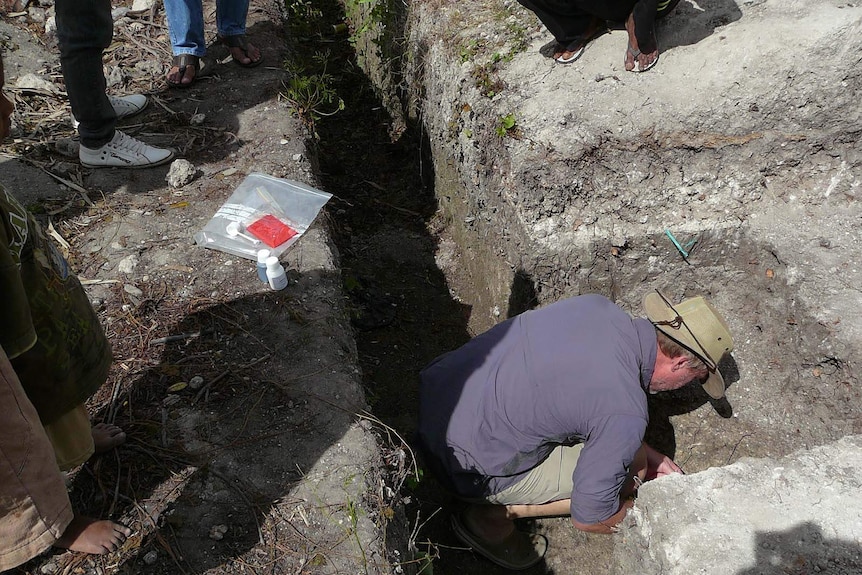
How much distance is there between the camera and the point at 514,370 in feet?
8.73

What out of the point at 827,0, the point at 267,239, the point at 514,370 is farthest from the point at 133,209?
the point at 827,0

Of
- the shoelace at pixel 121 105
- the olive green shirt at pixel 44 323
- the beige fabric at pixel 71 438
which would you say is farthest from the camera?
the shoelace at pixel 121 105

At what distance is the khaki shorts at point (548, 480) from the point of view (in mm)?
3023

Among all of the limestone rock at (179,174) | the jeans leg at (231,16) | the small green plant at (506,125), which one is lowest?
the limestone rock at (179,174)

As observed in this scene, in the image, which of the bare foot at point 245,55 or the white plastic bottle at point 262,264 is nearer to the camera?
the white plastic bottle at point 262,264

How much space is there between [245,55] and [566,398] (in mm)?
3629

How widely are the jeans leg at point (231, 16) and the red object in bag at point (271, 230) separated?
198cm

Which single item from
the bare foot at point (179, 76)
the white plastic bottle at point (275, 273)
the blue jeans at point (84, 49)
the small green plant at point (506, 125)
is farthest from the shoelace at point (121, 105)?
the small green plant at point (506, 125)

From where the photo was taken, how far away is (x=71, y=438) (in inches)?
79.8

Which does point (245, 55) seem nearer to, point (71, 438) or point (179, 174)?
point (179, 174)

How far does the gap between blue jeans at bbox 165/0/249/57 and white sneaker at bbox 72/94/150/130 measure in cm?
46

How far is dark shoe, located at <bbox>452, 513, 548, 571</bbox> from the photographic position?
128 inches

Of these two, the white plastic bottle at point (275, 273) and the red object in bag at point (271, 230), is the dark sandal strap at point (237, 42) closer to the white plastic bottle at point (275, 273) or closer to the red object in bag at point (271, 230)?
the red object in bag at point (271, 230)

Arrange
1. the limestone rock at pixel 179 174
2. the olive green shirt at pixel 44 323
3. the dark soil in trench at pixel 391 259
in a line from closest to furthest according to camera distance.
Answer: the olive green shirt at pixel 44 323 < the dark soil in trench at pixel 391 259 < the limestone rock at pixel 179 174
